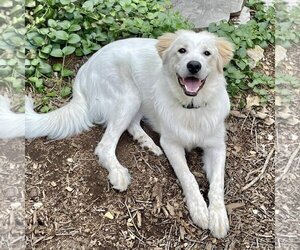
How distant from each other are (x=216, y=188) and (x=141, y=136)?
707 millimetres

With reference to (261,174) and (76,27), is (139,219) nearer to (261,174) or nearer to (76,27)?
(261,174)

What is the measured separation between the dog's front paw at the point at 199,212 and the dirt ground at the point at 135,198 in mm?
56

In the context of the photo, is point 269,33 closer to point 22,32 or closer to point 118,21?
point 118,21

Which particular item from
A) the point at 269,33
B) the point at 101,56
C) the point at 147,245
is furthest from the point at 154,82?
the point at 269,33

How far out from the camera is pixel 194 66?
336 centimetres

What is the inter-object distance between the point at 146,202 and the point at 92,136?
70 centimetres

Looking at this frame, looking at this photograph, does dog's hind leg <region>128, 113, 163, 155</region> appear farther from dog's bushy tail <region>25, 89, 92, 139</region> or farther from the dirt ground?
dog's bushy tail <region>25, 89, 92, 139</region>

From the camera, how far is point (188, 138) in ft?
12.1

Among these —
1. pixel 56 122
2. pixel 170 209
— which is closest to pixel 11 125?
pixel 56 122

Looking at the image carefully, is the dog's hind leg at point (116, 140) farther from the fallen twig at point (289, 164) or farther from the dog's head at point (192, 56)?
the fallen twig at point (289, 164)

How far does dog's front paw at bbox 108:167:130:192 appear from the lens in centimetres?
353

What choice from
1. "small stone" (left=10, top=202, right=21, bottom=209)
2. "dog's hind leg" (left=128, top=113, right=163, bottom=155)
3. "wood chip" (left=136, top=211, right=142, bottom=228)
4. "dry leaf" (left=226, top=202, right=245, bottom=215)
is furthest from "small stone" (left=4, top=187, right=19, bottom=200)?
"dry leaf" (left=226, top=202, right=245, bottom=215)

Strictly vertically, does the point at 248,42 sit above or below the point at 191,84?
below

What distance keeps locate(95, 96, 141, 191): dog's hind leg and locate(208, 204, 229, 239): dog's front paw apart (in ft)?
1.93
